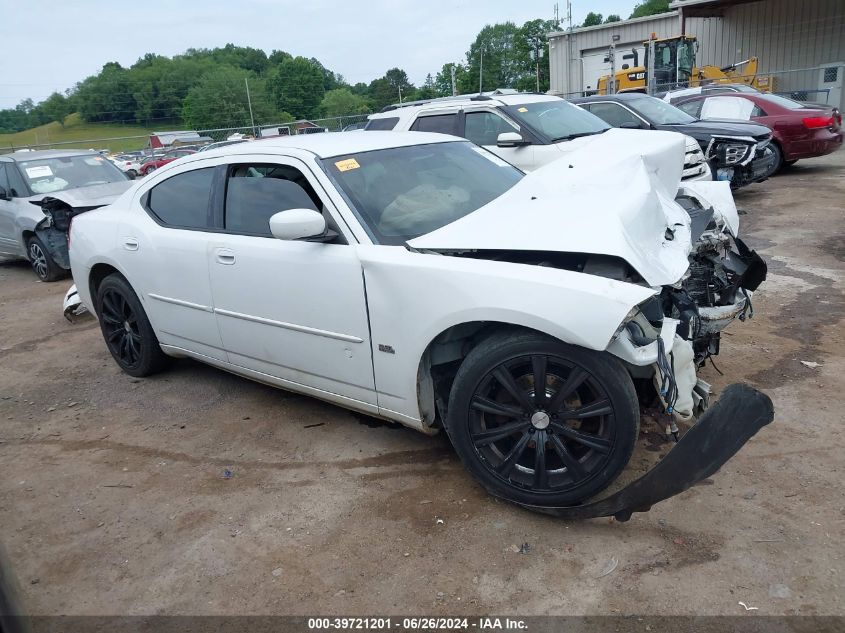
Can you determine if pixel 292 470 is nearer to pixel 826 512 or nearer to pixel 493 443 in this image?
pixel 493 443

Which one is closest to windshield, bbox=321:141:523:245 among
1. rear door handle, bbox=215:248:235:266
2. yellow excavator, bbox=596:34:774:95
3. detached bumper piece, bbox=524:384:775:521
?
rear door handle, bbox=215:248:235:266

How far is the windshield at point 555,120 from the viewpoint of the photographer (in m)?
8.20

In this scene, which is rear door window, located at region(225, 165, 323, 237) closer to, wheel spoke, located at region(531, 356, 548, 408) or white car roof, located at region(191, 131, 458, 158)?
white car roof, located at region(191, 131, 458, 158)

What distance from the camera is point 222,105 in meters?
46.6

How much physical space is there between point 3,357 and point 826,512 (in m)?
6.39

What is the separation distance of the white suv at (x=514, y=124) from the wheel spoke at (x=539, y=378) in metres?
5.34

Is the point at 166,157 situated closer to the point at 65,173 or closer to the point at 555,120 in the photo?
the point at 65,173

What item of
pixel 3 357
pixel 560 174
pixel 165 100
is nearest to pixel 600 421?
pixel 560 174

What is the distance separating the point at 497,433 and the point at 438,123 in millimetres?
6328

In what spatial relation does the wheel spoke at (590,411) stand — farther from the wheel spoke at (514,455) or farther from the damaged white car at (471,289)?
the wheel spoke at (514,455)

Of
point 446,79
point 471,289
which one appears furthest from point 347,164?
point 446,79

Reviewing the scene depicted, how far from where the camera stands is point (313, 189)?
354 cm

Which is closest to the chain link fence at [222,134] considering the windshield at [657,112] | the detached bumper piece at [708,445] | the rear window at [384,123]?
the windshield at [657,112]

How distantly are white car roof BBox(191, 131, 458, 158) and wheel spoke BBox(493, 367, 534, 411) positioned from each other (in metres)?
1.62
